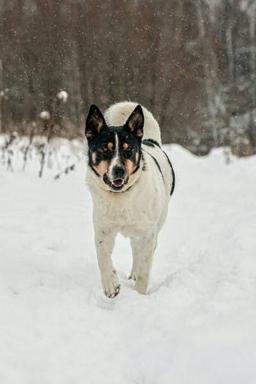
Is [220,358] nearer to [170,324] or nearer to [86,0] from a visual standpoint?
[170,324]

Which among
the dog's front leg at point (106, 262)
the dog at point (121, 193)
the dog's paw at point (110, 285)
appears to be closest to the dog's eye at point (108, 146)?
the dog at point (121, 193)

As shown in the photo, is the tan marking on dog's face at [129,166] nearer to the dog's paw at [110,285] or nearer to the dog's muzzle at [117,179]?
the dog's muzzle at [117,179]

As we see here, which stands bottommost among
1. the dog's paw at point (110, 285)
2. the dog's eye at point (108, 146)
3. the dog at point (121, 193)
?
the dog's paw at point (110, 285)

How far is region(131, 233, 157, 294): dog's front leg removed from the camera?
440 cm

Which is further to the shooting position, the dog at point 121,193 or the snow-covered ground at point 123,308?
the dog at point 121,193

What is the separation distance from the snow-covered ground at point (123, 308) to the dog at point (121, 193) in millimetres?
204

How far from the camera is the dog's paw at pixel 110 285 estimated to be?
13.4 feet

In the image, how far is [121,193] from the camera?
14.2 ft

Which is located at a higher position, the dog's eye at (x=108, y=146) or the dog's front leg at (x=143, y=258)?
the dog's eye at (x=108, y=146)

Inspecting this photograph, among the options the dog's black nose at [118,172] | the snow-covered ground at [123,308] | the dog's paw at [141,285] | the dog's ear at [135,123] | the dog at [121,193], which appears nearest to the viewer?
the snow-covered ground at [123,308]

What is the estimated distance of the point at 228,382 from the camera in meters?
2.65

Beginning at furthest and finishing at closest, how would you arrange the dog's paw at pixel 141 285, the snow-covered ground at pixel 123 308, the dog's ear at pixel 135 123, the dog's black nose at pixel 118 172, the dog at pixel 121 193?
1. the dog's ear at pixel 135 123
2. the dog's paw at pixel 141 285
3. the dog at pixel 121 193
4. the dog's black nose at pixel 118 172
5. the snow-covered ground at pixel 123 308

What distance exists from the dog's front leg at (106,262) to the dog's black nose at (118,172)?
19.3 inches

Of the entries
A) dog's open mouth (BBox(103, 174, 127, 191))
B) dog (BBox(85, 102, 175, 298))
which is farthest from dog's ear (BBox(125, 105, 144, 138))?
dog's open mouth (BBox(103, 174, 127, 191))
